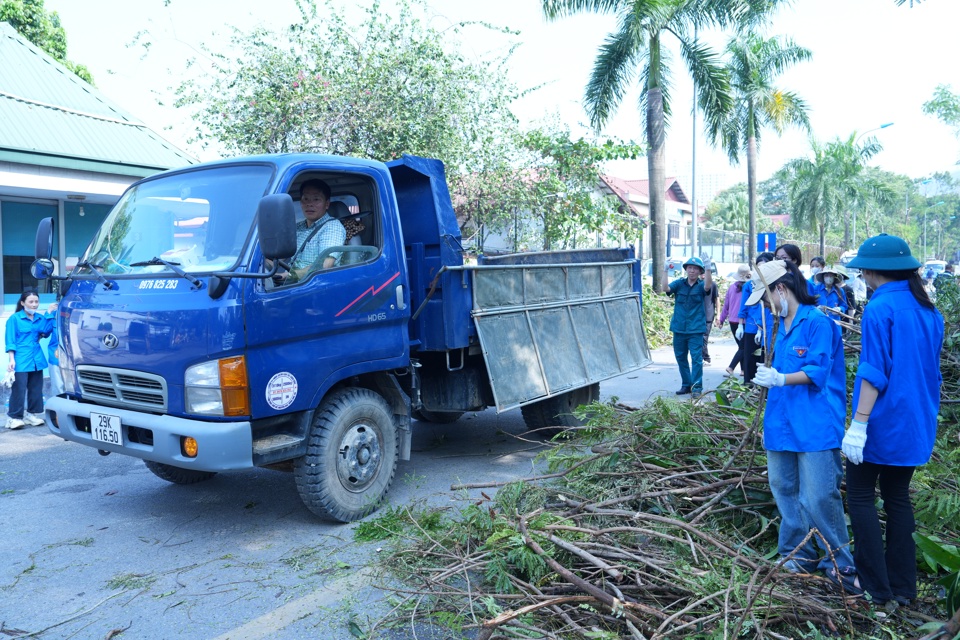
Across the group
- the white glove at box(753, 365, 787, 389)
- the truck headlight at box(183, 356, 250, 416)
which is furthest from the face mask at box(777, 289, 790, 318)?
the truck headlight at box(183, 356, 250, 416)

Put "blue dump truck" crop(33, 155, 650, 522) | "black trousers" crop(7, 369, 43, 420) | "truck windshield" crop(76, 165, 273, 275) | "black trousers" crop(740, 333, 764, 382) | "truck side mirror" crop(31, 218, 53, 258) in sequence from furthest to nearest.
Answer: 1. "black trousers" crop(740, 333, 764, 382)
2. "black trousers" crop(7, 369, 43, 420)
3. "truck side mirror" crop(31, 218, 53, 258)
4. "truck windshield" crop(76, 165, 273, 275)
5. "blue dump truck" crop(33, 155, 650, 522)

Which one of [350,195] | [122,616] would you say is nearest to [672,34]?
[350,195]

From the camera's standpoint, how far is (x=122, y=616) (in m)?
3.83

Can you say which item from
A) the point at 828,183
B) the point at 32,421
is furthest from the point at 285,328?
the point at 828,183

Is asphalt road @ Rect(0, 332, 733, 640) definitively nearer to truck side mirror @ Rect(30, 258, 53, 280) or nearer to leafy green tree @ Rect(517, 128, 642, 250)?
truck side mirror @ Rect(30, 258, 53, 280)

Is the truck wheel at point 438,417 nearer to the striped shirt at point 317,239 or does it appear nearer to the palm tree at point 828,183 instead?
the striped shirt at point 317,239

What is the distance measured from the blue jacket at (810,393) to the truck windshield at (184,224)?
3245 mm

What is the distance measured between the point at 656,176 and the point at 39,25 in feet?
56.7

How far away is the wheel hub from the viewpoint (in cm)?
507

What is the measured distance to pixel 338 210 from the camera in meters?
5.49

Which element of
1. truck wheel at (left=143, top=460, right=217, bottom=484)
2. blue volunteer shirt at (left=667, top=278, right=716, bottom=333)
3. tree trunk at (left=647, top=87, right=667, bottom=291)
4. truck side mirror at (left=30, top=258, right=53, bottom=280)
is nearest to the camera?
truck side mirror at (left=30, top=258, right=53, bottom=280)

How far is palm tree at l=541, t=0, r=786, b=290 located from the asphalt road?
14.9 meters

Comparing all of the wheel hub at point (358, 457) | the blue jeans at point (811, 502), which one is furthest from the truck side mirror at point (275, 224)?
the blue jeans at point (811, 502)

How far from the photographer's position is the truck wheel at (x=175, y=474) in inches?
228
